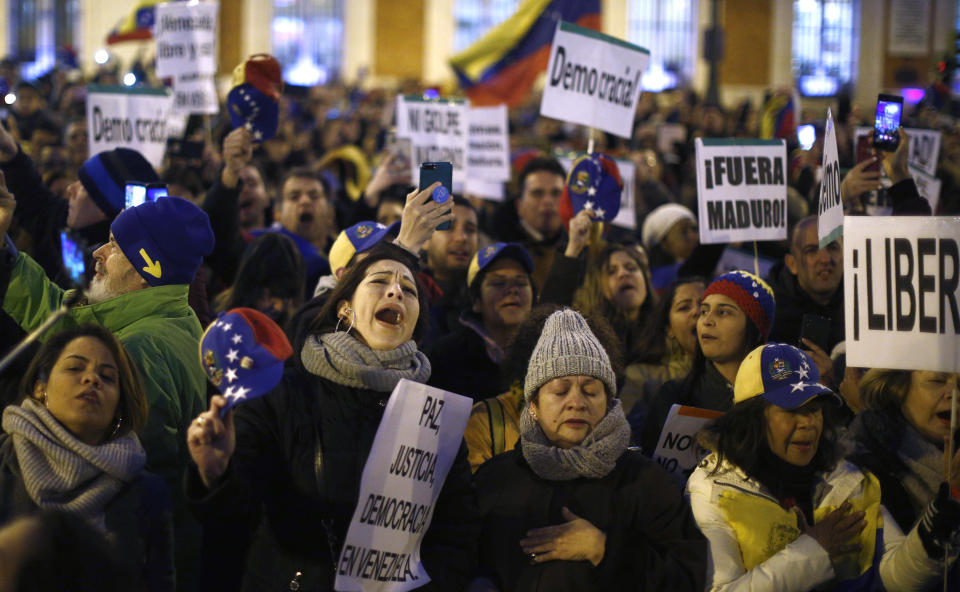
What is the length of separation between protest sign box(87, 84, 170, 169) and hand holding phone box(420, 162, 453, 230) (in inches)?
152

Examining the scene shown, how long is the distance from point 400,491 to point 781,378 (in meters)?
1.26

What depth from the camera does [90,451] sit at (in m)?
3.15

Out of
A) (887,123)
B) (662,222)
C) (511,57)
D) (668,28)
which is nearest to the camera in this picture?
(887,123)

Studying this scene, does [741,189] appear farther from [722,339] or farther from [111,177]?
[111,177]

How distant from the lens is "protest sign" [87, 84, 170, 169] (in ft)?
24.6

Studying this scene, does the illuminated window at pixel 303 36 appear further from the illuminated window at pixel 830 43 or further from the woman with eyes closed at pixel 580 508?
the woman with eyes closed at pixel 580 508

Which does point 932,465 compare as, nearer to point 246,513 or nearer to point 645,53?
point 246,513

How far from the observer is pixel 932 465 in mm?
3957

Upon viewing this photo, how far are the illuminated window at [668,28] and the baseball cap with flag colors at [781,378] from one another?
3203cm

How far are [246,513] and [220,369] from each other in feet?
1.28

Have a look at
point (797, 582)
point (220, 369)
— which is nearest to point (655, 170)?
point (797, 582)

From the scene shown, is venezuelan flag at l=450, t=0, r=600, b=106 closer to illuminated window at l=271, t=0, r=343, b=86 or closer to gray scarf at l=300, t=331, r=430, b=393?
gray scarf at l=300, t=331, r=430, b=393

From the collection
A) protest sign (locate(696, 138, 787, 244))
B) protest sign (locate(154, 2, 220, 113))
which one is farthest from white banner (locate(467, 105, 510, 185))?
protest sign (locate(696, 138, 787, 244))

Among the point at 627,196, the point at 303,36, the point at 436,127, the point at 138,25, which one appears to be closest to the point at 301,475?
the point at 627,196
